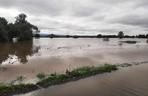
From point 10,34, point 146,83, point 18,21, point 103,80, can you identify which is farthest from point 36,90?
point 18,21

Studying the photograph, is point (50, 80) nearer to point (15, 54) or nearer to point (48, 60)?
point (48, 60)

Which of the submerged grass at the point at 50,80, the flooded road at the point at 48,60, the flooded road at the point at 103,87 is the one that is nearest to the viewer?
the submerged grass at the point at 50,80

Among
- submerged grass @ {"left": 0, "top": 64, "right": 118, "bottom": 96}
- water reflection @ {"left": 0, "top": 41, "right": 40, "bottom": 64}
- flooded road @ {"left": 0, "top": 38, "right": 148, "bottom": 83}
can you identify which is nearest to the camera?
submerged grass @ {"left": 0, "top": 64, "right": 118, "bottom": 96}

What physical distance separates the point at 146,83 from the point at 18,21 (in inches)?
3983

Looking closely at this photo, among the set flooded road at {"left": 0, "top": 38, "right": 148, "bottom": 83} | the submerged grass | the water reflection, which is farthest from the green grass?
the water reflection

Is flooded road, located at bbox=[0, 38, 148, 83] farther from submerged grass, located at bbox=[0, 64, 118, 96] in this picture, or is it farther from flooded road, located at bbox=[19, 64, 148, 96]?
flooded road, located at bbox=[19, 64, 148, 96]

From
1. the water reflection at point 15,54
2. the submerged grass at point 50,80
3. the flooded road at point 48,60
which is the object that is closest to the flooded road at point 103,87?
the submerged grass at point 50,80

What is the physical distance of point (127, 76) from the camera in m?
22.2

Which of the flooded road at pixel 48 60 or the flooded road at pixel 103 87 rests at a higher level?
the flooded road at pixel 48 60

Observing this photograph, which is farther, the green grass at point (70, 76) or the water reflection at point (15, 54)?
the water reflection at point (15, 54)

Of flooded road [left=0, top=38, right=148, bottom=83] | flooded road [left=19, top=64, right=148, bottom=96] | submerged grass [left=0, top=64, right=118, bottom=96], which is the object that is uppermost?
submerged grass [left=0, top=64, right=118, bottom=96]

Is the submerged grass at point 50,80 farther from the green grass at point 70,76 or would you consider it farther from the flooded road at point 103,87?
the flooded road at point 103,87

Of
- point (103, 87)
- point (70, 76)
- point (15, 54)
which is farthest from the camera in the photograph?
point (15, 54)

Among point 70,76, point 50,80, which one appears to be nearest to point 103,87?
point 70,76
